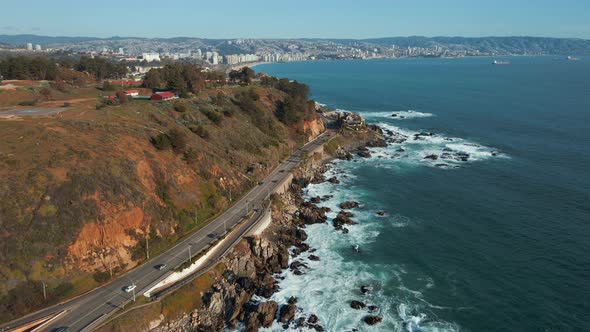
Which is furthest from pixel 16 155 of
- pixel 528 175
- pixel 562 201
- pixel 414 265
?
pixel 528 175

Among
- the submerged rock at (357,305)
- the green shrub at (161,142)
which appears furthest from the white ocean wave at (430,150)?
the submerged rock at (357,305)

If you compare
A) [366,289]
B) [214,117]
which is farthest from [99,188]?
[214,117]

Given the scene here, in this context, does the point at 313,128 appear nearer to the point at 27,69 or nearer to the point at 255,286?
the point at 255,286

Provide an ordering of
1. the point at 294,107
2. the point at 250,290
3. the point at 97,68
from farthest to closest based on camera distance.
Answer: the point at 97,68, the point at 294,107, the point at 250,290

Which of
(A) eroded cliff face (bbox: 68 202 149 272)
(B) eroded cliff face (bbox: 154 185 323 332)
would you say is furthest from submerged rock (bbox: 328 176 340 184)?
(A) eroded cliff face (bbox: 68 202 149 272)

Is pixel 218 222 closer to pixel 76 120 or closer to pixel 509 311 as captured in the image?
pixel 76 120

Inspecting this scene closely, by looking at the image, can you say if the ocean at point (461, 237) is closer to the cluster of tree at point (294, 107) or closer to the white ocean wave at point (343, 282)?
the white ocean wave at point (343, 282)
